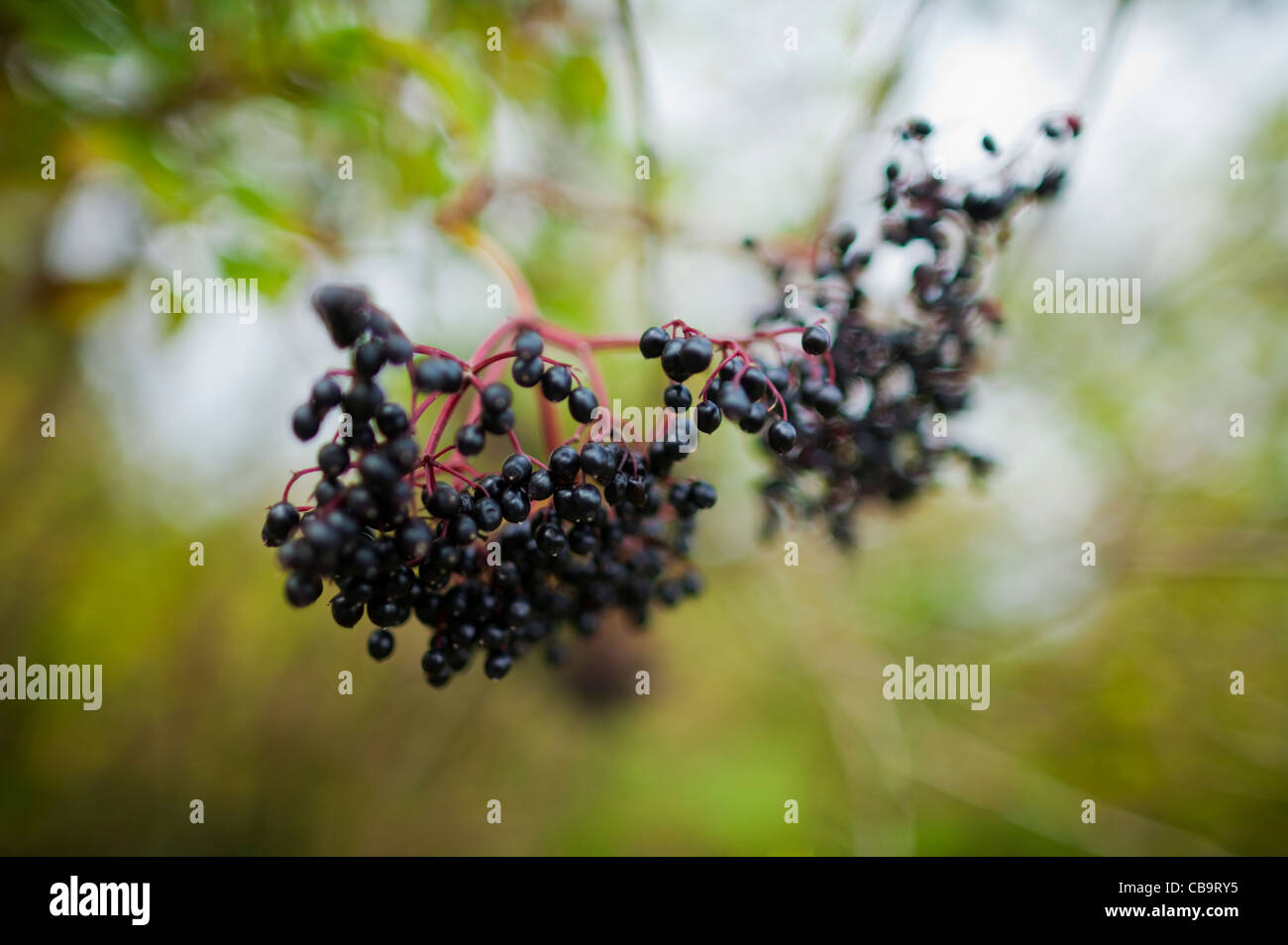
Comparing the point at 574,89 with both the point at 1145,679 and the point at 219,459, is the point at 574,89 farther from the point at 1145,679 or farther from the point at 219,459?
the point at 1145,679

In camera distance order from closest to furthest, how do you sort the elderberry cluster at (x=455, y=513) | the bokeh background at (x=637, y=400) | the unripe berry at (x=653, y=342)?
the elderberry cluster at (x=455, y=513) < the unripe berry at (x=653, y=342) < the bokeh background at (x=637, y=400)

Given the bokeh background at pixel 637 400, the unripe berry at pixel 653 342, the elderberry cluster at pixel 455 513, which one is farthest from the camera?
the bokeh background at pixel 637 400

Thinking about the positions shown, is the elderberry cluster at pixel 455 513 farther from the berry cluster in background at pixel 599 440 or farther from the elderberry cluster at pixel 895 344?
the elderberry cluster at pixel 895 344

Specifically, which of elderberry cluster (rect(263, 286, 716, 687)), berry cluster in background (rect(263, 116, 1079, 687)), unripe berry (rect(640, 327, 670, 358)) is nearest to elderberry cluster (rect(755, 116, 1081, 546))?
berry cluster in background (rect(263, 116, 1079, 687))

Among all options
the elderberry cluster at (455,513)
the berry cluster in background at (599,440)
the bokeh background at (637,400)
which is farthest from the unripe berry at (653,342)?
the bokeh background at (637,400)

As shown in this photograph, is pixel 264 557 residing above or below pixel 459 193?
below

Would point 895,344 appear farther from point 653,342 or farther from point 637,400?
point 637,400

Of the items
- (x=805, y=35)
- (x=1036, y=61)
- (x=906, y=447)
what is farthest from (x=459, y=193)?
(x=1036, y=61)

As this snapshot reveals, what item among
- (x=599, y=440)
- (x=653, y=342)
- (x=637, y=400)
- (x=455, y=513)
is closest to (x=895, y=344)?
(x=653, y=342)
